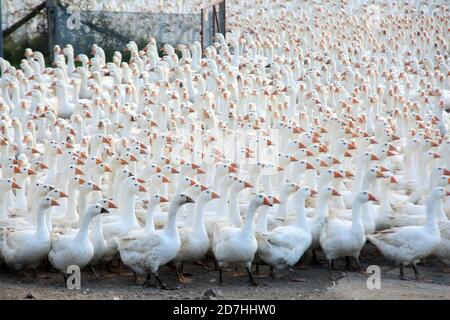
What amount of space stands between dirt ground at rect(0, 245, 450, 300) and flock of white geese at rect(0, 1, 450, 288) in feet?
0.61

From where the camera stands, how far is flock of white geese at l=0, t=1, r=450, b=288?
10438mm

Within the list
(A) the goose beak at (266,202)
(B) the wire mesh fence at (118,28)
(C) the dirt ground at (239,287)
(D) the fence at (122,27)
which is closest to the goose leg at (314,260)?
(C) the dirt ground at (239,287)

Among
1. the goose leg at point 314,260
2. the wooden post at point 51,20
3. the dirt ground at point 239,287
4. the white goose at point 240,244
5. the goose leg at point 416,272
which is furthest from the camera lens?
the wooden post at point 51,20

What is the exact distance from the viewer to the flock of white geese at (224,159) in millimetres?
10438

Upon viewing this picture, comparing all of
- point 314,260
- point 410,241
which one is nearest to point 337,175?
point 314,260

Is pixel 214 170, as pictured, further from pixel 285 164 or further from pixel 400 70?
pixel 400 70

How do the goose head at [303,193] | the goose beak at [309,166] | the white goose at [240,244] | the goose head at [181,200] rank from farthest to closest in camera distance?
1. the goose beak at [309,166]
2. the goose head at [303,193]
3. the goose head at [181,200]
4. the white goose at [240,244]

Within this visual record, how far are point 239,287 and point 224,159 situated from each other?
2591mm

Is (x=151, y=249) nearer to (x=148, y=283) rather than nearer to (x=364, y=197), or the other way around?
(x=148, y=283)

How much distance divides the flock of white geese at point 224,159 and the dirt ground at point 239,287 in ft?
0.61

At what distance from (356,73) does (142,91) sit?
4164 millimetres

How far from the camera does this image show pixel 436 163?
13.2 metres

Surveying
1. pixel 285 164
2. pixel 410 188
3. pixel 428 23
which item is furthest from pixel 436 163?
pixel 428 23

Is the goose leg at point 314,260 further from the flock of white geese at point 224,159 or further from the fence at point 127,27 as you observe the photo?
the fence at point 127,27
